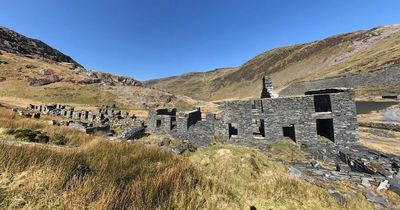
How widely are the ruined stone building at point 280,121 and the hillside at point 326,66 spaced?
62763mm

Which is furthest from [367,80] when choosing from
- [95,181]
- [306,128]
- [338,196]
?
[95,181]

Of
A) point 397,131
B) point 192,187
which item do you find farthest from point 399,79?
point 192,187

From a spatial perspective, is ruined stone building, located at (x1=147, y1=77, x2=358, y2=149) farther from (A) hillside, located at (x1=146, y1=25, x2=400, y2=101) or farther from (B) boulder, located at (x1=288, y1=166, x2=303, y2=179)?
(A) hillside, located at (x1=146, y1=25, x2=400, y2=101)

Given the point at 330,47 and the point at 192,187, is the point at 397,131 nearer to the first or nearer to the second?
the point at 192,187

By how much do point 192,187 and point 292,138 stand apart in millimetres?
11796

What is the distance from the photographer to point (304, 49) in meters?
151

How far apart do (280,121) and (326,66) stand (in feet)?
388

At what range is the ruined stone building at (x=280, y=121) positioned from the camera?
1290cm

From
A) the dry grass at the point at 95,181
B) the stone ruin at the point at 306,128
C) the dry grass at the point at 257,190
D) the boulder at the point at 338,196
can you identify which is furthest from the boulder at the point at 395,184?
the dry grass at the point at 95,181

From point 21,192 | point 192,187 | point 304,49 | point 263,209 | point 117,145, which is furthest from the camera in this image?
point 304,49

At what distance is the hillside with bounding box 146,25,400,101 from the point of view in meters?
67.2

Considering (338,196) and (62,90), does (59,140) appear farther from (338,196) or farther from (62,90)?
(62,90)

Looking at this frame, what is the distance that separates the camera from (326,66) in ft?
368

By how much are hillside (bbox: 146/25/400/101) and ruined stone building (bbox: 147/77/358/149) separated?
62.8 metres
